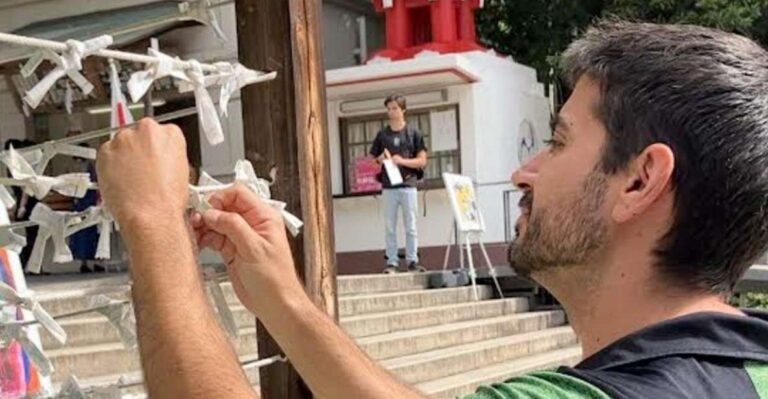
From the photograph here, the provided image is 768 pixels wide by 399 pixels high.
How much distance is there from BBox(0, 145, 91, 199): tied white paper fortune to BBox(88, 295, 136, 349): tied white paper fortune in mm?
214

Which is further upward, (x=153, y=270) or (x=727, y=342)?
(x=153, y=270)

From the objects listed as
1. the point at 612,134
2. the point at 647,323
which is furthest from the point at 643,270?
the point at 612,134

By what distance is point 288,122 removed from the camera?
7.36 feet

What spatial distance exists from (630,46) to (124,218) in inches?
28.6

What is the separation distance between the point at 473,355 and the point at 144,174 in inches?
236

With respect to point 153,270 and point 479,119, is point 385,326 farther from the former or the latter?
point 153,270

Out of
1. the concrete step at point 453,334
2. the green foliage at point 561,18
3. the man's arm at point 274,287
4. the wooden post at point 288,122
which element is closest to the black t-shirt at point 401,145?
the concrete step at point 453,334

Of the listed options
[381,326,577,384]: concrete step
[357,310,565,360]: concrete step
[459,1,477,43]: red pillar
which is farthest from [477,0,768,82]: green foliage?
[381,326,577,384]: concrete step

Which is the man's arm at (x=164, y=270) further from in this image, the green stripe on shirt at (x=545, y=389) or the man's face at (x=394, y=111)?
the man's face at (x=394, y=111)

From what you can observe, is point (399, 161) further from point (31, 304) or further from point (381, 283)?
point (31, 304)

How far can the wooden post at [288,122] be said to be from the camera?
7.33 feet

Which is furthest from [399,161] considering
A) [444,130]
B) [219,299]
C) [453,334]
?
[219,299]

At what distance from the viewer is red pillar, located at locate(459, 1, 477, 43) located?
466 inches

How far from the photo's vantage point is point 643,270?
1425mm
